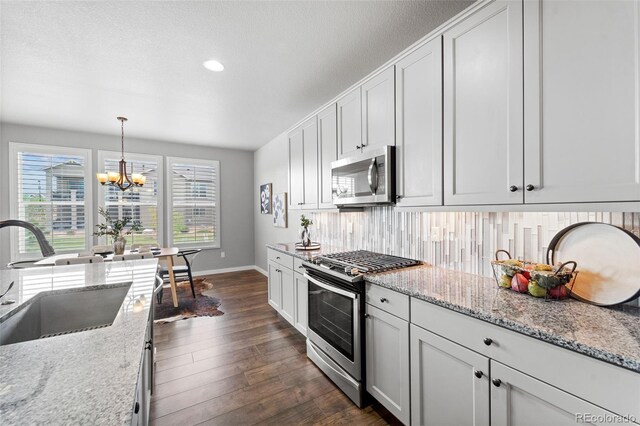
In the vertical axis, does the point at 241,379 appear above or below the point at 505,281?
below

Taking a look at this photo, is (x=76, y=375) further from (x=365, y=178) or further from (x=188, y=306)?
(x=188, y=306)

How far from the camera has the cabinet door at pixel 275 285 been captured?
317 centimetres

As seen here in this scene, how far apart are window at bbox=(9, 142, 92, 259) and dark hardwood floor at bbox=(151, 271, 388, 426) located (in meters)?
2.70

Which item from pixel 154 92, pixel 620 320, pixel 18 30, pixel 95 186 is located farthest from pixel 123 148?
pixel 620 320

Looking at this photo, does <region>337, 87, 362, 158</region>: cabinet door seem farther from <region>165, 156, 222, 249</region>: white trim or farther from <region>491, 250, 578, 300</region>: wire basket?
<region>165, 156, 222, 249</region>: white trim

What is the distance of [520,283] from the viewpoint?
1359 millimetres

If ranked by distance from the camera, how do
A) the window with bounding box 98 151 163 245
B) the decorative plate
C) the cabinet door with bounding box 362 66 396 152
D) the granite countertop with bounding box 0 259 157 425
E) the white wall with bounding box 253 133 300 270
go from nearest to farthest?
the granite countertop with bounding box 0 259 157 425 < the decorative plate < the cabinet door with bounding box 362 66 396 152 < the white wall with bounding box 253 133 300 270 < the window with bounding box 98 151 163 245

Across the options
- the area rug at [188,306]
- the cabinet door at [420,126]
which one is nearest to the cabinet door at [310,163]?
the cabinet door at [420,126]

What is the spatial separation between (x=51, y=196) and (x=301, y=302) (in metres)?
4.38

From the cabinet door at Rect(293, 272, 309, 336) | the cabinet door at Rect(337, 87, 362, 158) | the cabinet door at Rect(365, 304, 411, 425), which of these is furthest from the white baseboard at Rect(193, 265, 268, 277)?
the cabinet door at Rect(365, 304, 411, 425)

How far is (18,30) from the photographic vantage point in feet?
6.10

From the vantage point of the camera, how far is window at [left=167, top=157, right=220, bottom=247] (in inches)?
199

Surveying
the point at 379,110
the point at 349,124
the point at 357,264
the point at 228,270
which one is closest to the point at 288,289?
the point at 357,264

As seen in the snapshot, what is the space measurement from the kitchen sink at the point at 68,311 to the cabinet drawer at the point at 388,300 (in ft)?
4.77
